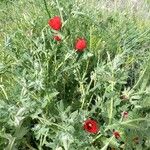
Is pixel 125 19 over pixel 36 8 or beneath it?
beneath

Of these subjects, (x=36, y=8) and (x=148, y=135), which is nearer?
(x=148, y=135)

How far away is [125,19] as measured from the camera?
280 centimetres

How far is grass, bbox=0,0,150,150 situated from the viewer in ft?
6.00

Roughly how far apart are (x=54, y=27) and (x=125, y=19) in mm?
948

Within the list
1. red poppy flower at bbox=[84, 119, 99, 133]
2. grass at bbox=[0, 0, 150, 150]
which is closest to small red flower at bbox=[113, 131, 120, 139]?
grass at bbox=[0, 0, 150, 150]

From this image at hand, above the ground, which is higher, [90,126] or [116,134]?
[90,126]

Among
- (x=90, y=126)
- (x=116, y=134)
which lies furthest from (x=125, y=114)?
(x=90, y=126)

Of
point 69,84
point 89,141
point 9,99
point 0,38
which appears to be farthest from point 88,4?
point 89,141

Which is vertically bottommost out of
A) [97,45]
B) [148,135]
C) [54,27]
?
[148,135]

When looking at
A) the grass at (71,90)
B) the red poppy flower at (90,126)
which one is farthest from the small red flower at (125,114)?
the red poppy flower at (90,126)

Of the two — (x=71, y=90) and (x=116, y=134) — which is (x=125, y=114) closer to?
(x=116, y=134)

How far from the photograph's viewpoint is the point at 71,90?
2.21 meters

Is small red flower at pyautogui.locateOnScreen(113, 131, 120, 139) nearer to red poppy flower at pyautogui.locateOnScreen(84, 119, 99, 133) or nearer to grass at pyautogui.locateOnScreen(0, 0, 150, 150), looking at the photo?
grass at pyautogui.locateOnScreen(0, 0, 150, 150)

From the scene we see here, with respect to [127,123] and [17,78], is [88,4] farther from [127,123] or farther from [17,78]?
[127,123]
